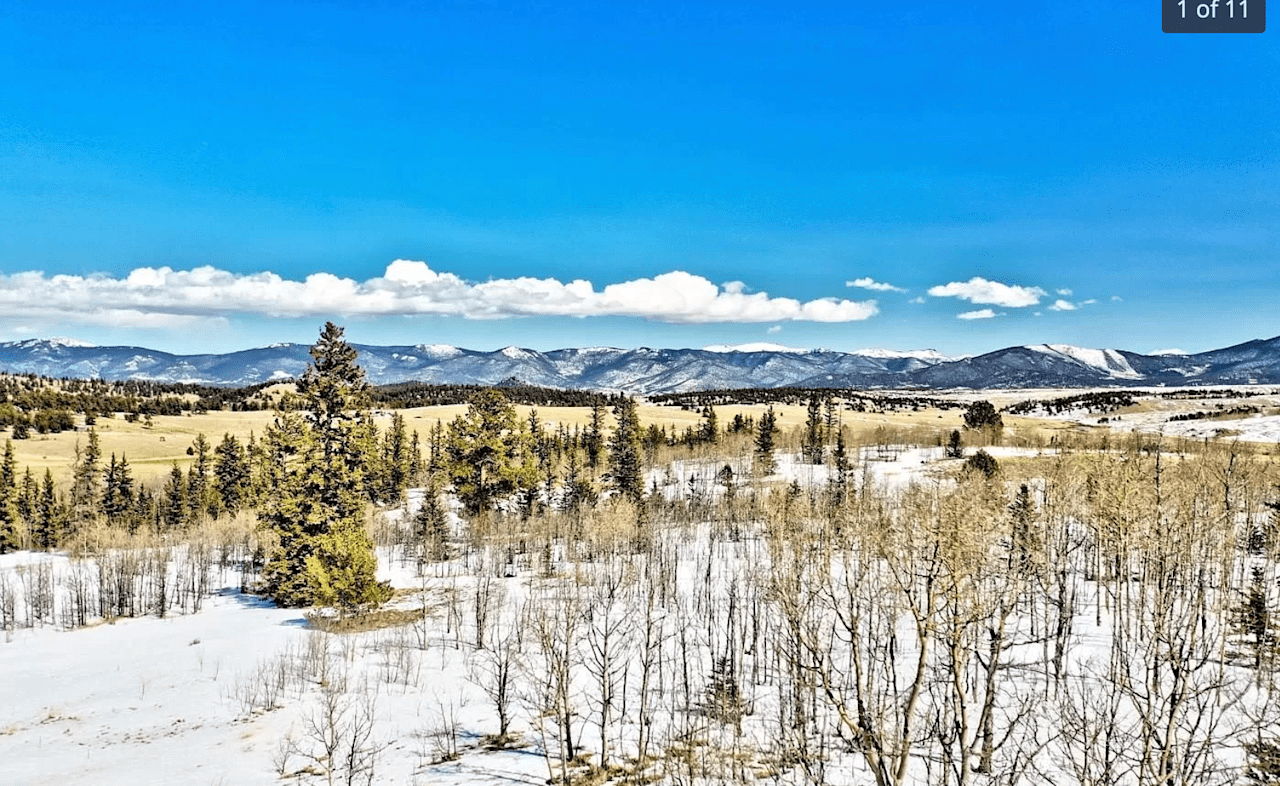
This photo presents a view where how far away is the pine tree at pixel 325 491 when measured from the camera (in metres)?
38.9

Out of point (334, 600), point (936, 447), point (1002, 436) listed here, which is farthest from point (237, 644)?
point (1002, 436)

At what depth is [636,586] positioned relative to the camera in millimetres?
53844

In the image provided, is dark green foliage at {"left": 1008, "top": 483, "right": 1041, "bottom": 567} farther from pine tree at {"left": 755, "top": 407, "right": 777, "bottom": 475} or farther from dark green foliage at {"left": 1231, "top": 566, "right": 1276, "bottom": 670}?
pine tree at {"left": 755, "top": 407, "right": 777, "bottom": 475}

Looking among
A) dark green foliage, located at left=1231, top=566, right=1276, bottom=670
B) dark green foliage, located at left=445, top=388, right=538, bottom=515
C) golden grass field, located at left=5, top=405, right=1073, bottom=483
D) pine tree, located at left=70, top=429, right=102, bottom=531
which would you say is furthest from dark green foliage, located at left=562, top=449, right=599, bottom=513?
golden grass field, located at left=5, top=405, right=1073, bottom=483

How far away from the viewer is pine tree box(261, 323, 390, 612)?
1531 inches

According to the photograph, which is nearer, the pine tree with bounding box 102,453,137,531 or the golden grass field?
the pine tree with bounding box 102,453,137,531

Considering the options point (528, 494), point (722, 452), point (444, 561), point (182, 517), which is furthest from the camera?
point (722, 452)

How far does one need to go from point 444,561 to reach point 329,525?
23723 millimetres

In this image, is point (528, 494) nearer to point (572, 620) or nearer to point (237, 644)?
point (237, 644)

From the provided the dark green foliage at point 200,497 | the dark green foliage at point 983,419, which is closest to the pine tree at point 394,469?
the dark green foliage at point 200,497

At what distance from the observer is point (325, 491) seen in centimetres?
→ 4109

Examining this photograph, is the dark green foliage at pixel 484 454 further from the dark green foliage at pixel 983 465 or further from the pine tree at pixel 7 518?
the dark green foliage at pixel 983 465

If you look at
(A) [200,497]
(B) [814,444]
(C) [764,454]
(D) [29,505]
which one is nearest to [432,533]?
(A) [200,497]

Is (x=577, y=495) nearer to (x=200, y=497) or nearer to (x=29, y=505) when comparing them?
(x=200, y=497)
